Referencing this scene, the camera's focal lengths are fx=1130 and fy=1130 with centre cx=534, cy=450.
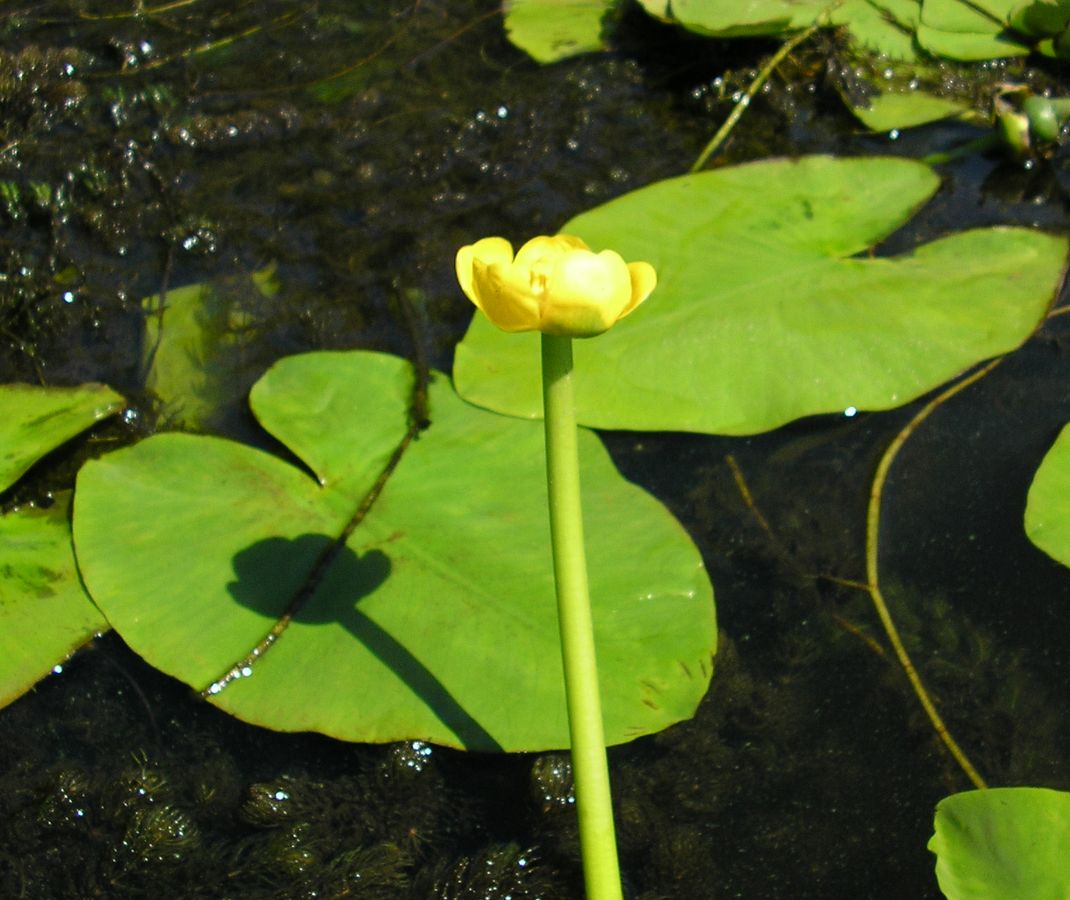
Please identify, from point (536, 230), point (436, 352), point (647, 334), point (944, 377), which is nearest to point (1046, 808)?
point (944, 377)

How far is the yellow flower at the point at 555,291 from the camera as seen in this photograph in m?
1.01

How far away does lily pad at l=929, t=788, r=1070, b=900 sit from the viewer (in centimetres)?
116

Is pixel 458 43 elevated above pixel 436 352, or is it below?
above

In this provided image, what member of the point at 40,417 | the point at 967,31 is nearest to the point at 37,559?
the point at 40,417

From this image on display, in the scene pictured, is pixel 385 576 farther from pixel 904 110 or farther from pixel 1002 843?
pixel 904 110

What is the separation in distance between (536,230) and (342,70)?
0.92 metres

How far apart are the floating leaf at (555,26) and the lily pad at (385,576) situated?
151 cm

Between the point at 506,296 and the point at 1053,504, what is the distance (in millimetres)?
1066

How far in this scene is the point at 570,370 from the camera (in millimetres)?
1099

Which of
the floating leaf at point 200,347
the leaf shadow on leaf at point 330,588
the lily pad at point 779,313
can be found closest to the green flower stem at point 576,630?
the leaf shadow on leaf at point 330,588

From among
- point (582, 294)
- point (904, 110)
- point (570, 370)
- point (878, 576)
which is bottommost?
point (878, 576)

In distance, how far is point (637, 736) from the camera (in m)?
1.49

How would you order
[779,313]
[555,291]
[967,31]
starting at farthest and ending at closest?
[967,31]
[779,313]
[555,291]

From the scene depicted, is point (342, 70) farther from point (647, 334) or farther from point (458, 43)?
point (647, 334)
